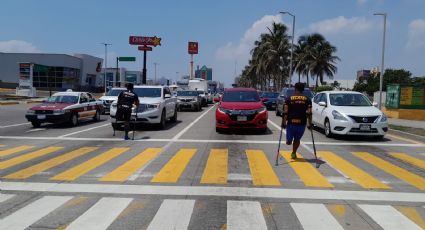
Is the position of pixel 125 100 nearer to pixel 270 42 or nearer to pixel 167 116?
pixel 167 116

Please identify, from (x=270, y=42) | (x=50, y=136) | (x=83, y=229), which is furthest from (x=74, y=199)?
(x=270, y=42)

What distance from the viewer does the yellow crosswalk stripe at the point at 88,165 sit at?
8.26m

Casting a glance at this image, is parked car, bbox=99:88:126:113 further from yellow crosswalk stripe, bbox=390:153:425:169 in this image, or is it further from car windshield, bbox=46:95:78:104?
yellow crosswalk stripe, bbox=390:153:425:169

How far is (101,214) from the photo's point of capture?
585 centimetres

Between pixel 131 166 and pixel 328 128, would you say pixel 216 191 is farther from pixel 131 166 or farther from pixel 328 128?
pixel 328 128

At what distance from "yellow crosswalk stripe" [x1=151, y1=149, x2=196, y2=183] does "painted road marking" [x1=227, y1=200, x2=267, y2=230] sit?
6.18 ft

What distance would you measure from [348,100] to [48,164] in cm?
1060

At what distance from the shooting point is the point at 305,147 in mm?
12672

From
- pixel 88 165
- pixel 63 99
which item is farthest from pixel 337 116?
pixel 63 99

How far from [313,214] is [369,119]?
9.31 m

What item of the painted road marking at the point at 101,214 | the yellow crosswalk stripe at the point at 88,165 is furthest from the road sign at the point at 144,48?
the painted road marking at the point at 101,214

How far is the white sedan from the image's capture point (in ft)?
47.2

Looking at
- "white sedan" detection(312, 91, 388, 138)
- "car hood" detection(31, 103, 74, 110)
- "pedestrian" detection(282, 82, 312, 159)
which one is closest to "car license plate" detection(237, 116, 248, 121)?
"white sedan" detection(312, 91, 388, 138)

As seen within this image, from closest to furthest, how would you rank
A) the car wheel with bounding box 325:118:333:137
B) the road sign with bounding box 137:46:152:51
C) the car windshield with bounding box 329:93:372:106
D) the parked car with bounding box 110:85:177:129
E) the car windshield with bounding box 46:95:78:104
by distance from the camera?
the car wheel with bounding box 325:118:333:137 → the car windshield with bounding box 329:93:372:106 → the parked car with bounding box 110:85:177:129 → the car windshield with bounding box 46:95:78:104 → the road sign with bounding box 137:46:152:51
